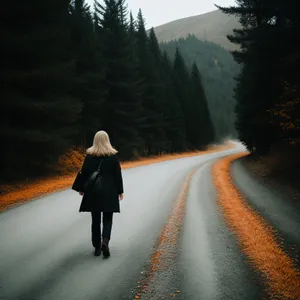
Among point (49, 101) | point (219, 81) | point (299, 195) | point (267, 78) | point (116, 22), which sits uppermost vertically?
point (219, 81)

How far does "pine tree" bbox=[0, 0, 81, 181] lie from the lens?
44.0ft

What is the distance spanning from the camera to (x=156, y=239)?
5.69 meters

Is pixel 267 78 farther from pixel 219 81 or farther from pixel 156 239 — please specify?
pixel 219 81

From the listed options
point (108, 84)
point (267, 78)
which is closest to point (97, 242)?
point (267, 78)

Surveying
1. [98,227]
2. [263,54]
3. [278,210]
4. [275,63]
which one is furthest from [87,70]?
[98,227]

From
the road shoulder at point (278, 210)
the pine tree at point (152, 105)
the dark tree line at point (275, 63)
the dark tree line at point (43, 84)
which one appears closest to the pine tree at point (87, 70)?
the dark tree line at point (43, 84)

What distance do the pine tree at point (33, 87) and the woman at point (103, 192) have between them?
31.3 ft

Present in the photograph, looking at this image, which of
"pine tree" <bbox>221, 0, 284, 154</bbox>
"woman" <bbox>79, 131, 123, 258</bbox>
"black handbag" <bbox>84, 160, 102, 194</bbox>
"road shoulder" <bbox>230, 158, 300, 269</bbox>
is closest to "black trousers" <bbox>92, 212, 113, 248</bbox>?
"woman" <bbox>79, 131, 123, 258</bbox>

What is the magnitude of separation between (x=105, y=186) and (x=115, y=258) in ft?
3.98

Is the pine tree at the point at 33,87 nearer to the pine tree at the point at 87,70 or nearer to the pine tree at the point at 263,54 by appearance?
the pine tree at the point at 87,70

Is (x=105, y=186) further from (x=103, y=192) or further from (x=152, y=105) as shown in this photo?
(x=152, y=105)

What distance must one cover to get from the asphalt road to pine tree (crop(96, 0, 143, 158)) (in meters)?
21.9

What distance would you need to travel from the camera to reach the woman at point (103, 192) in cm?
485

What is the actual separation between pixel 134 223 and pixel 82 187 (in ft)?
7.49
